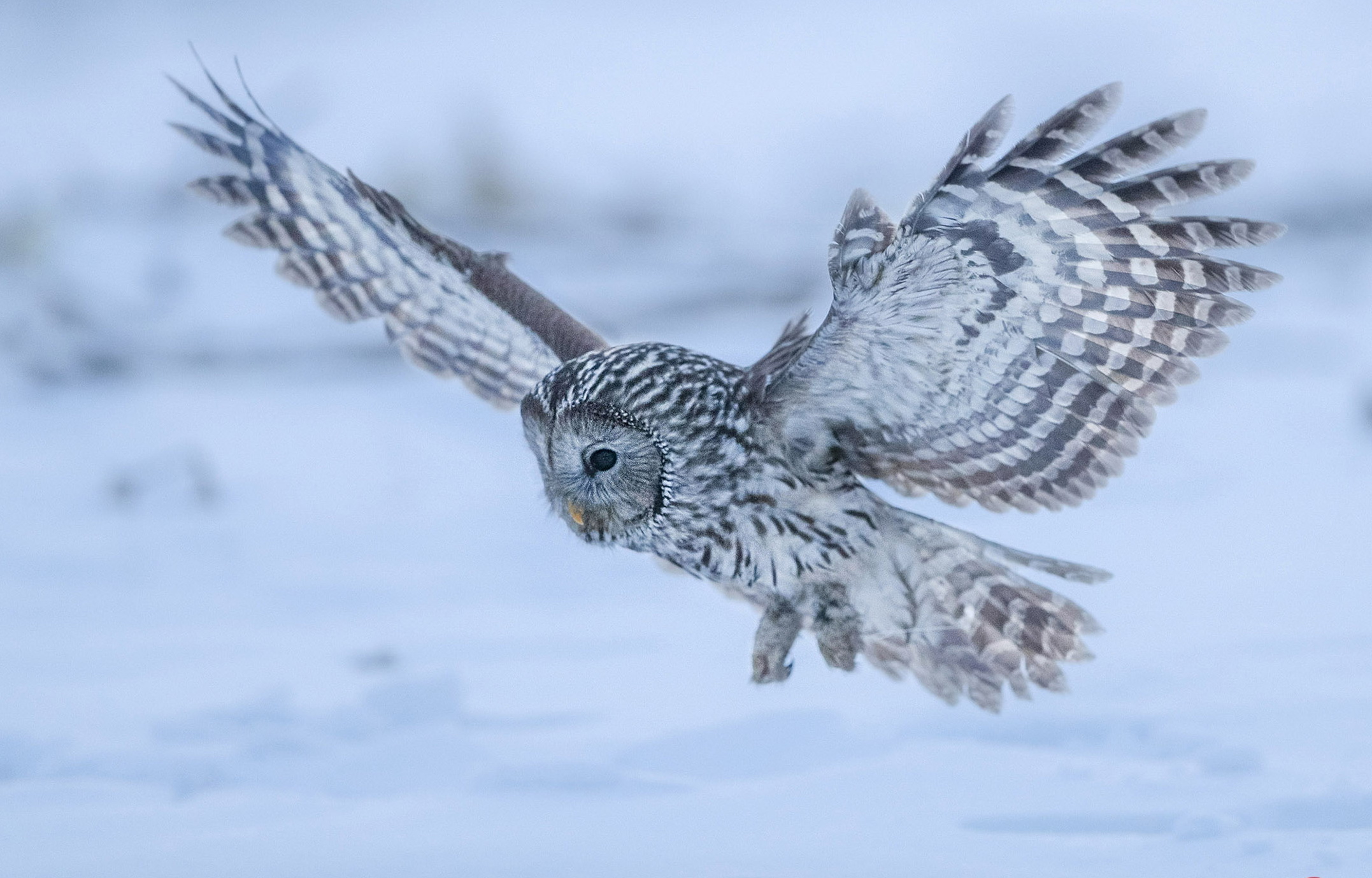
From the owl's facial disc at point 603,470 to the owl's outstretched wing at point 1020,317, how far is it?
0.21 metres

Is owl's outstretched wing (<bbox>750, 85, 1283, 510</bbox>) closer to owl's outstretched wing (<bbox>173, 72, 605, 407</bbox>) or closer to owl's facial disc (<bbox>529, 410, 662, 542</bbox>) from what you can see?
owl's facial disc (<bbox>529, 410, 662, 542</bbox>)

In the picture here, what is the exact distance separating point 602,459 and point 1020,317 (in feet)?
2.12

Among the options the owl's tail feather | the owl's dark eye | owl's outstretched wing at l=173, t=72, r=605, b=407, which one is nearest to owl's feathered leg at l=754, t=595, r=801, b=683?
the owl's tail feather

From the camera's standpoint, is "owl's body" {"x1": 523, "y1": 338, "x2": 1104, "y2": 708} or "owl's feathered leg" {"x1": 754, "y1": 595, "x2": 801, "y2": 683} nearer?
"owl's body" {"x1": 523, "y1": 338, "x2": 1104, "y2": 708}

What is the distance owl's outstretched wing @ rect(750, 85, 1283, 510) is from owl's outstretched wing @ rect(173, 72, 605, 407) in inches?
23.8

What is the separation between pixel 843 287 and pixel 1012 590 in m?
0.76

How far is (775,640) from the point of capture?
224 centimetres

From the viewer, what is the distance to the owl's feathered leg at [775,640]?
2.22 m

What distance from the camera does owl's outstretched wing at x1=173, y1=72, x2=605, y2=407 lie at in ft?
8.07

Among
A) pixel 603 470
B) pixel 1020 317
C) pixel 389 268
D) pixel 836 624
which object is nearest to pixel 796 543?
pixel 836 624

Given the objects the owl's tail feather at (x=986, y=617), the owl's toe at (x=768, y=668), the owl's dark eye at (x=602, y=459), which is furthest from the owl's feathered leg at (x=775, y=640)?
the owl's dark eye at (x=602, y=459)

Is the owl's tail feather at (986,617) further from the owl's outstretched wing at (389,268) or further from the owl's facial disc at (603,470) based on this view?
the owl's outstretched wing at (389,268)

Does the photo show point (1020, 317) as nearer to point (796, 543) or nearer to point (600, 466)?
point (796, 543)

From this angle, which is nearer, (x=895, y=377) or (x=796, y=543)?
(x=895, y=377)
